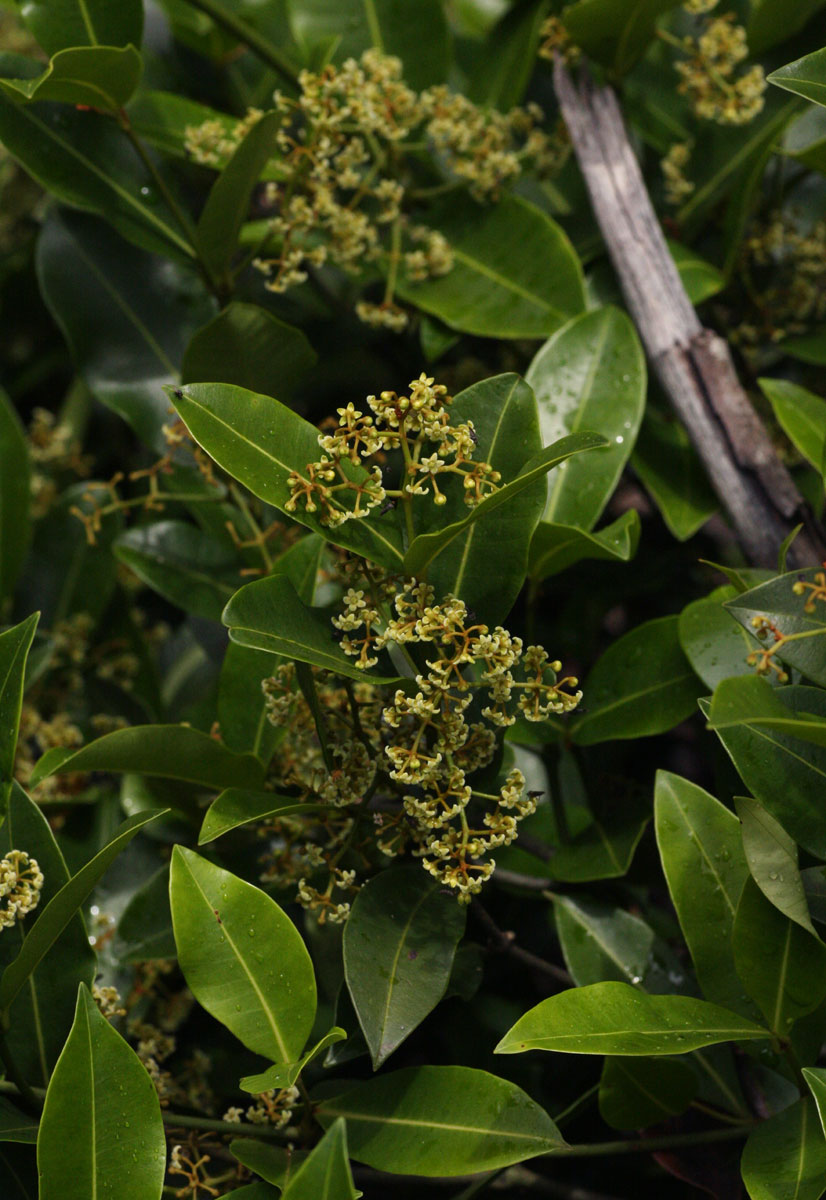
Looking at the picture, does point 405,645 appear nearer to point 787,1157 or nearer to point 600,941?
point 600,941

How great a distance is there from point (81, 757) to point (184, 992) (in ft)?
1.41

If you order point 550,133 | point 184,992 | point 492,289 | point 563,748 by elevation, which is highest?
point 550,133

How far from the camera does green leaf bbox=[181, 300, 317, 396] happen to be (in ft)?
3.51

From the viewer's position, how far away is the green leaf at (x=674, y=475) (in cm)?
125

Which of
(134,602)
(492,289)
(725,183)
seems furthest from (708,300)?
(134,602)

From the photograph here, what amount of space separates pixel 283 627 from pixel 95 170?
775 millimetres

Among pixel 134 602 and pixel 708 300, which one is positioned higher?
pixel 708 300

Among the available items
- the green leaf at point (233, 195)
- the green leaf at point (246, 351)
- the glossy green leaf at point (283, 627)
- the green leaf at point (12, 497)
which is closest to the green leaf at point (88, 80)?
the green leaf at point (233, 195)

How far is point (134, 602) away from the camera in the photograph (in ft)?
5.53

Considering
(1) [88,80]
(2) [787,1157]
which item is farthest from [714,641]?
(1) [88,80]

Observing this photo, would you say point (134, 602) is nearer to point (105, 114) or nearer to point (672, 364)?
point (105, 114)

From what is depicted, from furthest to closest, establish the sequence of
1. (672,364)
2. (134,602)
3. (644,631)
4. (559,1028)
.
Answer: (134,602)
(672,364)
(644,631)
(559,1028)

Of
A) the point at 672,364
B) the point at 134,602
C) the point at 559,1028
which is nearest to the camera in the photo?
the point at 559,1028

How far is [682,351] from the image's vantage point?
1.23 meters
